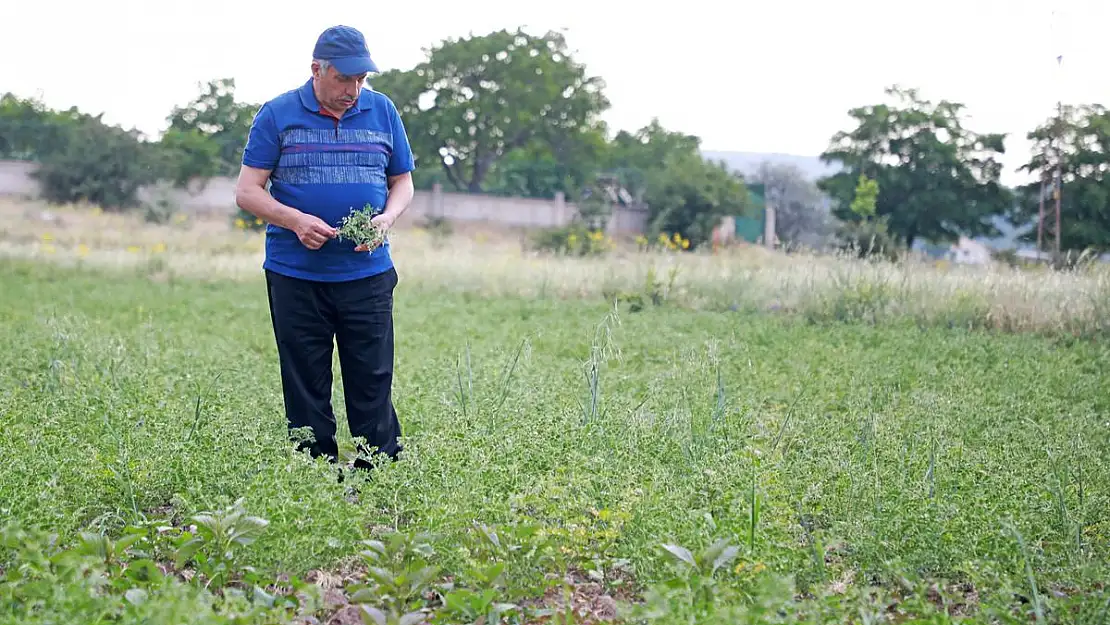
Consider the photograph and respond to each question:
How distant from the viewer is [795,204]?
46094 millimetres

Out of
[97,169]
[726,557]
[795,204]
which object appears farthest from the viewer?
[795,204]

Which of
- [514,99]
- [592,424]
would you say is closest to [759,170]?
[514,99]

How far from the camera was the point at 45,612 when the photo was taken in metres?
2.21

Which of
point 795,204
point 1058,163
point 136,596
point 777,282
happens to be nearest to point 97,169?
point 777,282

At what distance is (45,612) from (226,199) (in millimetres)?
32243

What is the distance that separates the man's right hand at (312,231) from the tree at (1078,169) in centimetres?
1741

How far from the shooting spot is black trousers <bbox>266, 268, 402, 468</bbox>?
4.16 metres

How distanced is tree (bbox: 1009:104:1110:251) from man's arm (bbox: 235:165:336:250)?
1743 centimetres

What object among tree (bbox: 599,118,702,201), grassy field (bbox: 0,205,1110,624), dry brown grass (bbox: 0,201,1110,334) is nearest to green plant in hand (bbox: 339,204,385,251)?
grassy field (bbox: 0,205,1110,624)

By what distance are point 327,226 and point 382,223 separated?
0.69ft

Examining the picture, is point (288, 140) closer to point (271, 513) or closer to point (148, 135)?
point (271, 513)

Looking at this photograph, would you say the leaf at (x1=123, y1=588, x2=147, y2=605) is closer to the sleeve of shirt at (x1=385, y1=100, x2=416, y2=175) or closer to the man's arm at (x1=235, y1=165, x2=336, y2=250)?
the man's arm at (x1=235, y1=165, x2=336, y2=250)

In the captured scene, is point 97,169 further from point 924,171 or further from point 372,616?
point 372,616

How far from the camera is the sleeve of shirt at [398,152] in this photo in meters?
4.36
